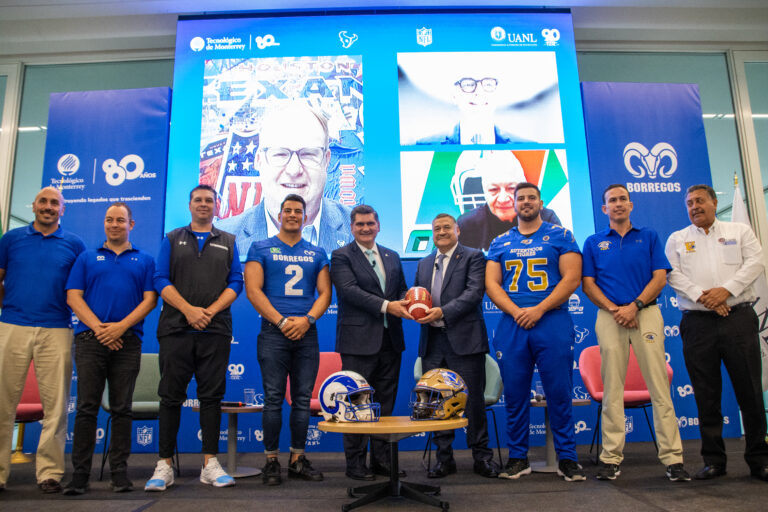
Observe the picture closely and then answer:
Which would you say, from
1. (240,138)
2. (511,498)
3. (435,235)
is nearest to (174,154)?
(240,138)

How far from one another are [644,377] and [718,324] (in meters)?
0.64

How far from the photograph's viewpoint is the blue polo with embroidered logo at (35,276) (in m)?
3.67

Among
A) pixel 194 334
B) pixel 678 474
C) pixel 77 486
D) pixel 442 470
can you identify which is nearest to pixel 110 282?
pixel 194 334

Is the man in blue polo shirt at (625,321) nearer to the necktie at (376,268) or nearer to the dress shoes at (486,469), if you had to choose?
the dress shoes at (486,469)

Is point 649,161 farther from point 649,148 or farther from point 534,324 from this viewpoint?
point 534,324

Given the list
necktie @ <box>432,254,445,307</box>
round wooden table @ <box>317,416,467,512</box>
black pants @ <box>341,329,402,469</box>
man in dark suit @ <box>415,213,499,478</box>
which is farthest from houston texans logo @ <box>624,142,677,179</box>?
round wooden table @ <box>317,416,467,512</box>

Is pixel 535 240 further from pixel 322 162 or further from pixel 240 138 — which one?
pixel 240 138

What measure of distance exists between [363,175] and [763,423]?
422 centimetres

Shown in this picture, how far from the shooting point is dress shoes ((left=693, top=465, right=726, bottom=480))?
11.6ft

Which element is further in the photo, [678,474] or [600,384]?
[600,384]

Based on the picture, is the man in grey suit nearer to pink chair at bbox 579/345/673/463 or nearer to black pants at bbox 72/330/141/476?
black pants at bbox 72/330/141/476

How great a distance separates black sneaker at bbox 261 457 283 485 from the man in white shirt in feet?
9.41

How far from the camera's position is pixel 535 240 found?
3.89m

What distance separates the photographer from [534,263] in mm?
3822
